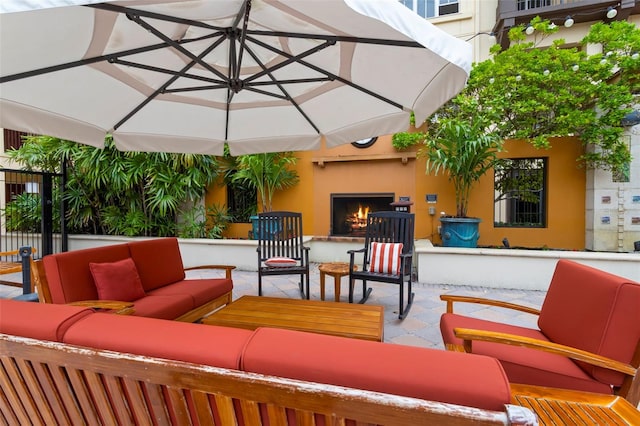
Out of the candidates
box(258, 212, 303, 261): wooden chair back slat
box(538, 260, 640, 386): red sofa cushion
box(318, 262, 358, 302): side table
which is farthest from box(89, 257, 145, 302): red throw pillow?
box(538, 260, 640, 386): red sofa cushion

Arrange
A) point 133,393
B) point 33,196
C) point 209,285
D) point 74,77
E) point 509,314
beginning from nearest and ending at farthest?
point 133,393 → point 74,77 → point 209,285 → point 509,314 → point 33,196

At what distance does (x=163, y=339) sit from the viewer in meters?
→ 0.96

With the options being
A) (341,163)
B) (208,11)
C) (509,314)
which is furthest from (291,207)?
(208,11)

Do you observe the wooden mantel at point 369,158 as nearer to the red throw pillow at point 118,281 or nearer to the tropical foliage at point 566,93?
the tropical foliage at point 566,93

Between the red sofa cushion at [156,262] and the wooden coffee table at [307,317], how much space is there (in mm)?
1110

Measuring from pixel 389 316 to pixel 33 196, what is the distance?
769 centimetres

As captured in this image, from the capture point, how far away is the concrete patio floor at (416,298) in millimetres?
2811

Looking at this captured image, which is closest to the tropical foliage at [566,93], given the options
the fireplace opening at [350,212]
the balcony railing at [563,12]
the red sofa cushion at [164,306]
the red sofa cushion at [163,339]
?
the balcony railing at [563,12]

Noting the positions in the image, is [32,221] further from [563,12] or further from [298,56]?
[563,12]

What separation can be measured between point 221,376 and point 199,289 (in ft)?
7.60

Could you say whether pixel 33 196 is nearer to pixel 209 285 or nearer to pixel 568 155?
pixel 209 285

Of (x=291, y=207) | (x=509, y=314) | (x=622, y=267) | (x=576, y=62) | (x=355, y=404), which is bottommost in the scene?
(x=509, y=314)

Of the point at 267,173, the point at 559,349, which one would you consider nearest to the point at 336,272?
the point at 559,349

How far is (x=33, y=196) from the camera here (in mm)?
6242
